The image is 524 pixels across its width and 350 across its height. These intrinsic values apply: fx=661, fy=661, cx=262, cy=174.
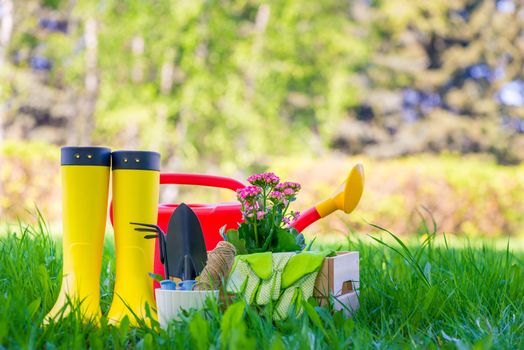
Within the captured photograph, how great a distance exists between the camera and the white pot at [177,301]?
1370mm

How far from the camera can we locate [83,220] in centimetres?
148

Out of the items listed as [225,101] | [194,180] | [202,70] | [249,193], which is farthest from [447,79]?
[249,193]

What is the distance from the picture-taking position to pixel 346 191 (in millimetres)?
1748

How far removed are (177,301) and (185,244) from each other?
0.17 metres

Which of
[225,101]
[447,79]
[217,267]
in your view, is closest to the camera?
[217,267]

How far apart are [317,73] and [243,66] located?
129cm

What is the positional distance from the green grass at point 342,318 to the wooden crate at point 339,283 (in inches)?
1.5

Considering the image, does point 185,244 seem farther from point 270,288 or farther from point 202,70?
point 202,70

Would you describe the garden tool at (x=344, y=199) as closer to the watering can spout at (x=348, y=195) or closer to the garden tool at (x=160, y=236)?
the watering can spout at (x=348, y=195)

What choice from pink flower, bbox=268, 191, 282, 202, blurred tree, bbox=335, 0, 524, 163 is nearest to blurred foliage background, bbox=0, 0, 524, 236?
blurred tree, bbox=335, 0, 524, 163

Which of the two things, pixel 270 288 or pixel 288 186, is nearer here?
pixel 270 288

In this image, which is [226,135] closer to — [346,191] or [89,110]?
[89,110]

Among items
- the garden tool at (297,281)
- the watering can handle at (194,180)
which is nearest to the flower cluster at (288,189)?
the garden tool at (297,281)

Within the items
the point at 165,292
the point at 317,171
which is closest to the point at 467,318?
the point at 165,292
